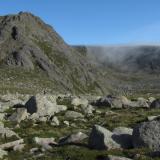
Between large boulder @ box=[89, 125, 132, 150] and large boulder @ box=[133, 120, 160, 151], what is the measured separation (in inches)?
39.2

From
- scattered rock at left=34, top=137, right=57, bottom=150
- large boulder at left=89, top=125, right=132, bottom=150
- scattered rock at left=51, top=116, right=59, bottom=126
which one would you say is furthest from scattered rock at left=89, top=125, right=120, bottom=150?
scattered rock at left=51, top=116, right=59, bottom=126

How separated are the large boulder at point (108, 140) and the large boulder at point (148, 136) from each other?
3.27 ft

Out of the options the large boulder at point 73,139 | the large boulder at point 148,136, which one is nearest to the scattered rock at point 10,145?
the large boulder at point 73,139

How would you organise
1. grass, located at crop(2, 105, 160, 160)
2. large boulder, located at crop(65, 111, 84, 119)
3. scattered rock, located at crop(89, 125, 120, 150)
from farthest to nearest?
large boulder, located at crop(65, 111, 84, 119) < scattered rock, located at crop(89, 125, 120, 150) < grass, located at crop(2, 105, 160, 160)

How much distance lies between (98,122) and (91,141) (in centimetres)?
1757

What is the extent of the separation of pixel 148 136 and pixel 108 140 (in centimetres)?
298

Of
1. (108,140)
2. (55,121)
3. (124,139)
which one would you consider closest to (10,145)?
(108,140)

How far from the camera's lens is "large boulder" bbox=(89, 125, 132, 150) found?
114 ft

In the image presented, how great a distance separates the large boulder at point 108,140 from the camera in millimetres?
34688

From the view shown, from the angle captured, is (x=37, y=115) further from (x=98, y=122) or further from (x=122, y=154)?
(x=122, y=154)

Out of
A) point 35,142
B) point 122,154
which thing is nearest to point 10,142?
point 35,142

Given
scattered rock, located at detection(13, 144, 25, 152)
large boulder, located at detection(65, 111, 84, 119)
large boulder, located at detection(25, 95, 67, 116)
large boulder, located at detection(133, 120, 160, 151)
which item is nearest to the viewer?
large boulder, located at detection(133, 120, 160, 151)

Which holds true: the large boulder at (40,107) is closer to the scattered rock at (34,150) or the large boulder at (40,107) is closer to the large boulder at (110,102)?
the large boulder at (110,102)

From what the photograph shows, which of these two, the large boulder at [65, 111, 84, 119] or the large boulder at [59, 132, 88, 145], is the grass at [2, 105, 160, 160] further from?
the large boulder at [59, 132, 88, 145]
